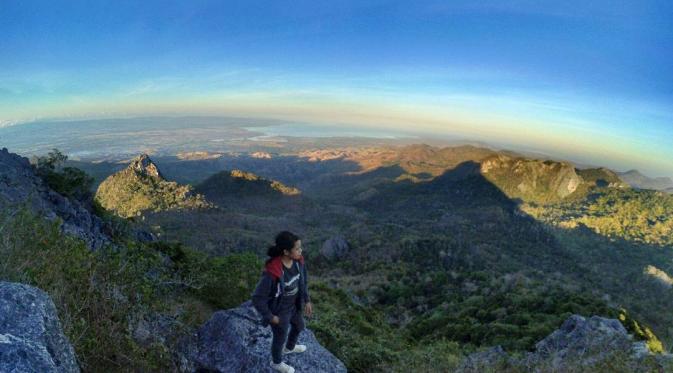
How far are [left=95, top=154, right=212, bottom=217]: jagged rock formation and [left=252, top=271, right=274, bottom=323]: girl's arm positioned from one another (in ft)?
477

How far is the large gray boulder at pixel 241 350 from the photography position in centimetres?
875

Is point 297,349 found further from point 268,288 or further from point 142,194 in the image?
point 142,194

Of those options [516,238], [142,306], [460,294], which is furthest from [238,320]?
[516,238]

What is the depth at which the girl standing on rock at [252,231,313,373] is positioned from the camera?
7.53 meters

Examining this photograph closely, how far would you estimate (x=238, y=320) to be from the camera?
376 inches

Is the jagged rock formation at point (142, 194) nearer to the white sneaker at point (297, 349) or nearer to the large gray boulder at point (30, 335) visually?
the white sneaker at point (297, 349)

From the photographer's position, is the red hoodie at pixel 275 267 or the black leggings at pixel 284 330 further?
the black leggings at pixel 284 330

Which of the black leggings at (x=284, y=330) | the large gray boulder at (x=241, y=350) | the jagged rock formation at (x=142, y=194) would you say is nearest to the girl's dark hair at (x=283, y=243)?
the black leggings at (x=284, y=330)

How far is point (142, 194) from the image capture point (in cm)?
15025

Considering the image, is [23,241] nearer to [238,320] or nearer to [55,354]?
[55,354]

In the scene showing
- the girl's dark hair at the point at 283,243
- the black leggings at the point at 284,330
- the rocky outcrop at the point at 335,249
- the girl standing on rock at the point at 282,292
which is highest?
the girl's dark hair at the point at 283,243

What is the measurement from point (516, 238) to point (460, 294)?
12796 cm

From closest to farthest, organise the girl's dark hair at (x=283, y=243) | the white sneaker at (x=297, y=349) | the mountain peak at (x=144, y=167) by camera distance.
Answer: the girl's dark hair at (x=283, y=243), the white sneaker at (x=297, y=349), the mountain peak at (x=144, y=167)

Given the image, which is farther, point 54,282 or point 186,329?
point 186,329
